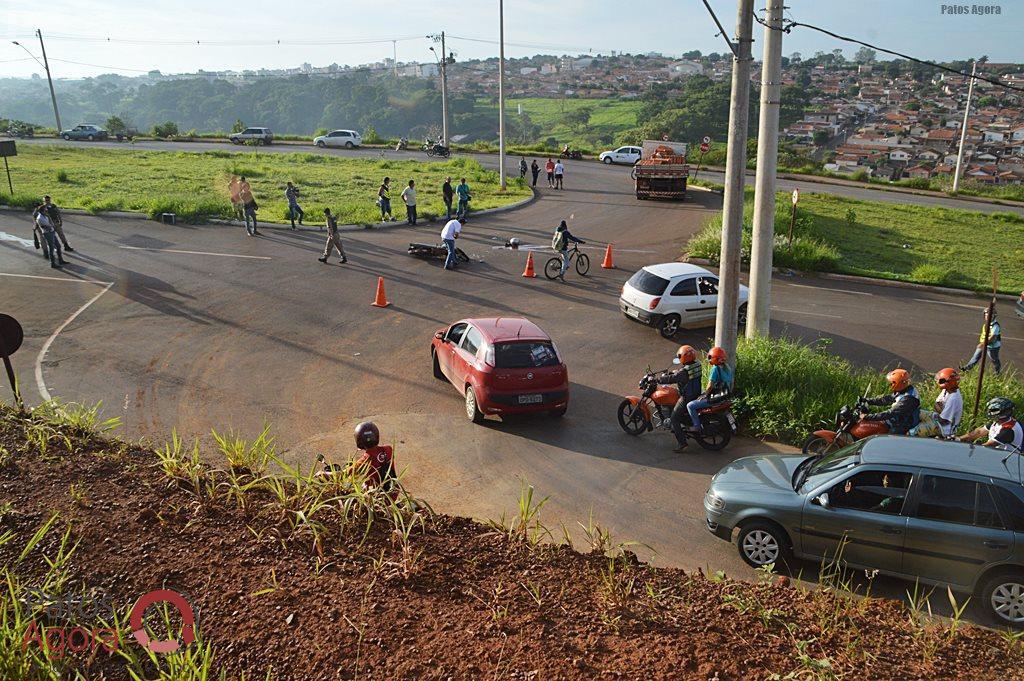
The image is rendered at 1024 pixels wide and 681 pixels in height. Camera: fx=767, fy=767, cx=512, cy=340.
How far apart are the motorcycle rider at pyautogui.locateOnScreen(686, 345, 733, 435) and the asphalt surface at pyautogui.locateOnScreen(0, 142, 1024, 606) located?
64cm

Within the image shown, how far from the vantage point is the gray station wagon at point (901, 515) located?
7.15 meters

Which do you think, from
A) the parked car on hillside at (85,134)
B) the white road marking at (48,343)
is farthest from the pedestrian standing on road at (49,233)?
the parked car on hillside at (85,134)

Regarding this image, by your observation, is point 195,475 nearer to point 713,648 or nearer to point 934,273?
point 713,648

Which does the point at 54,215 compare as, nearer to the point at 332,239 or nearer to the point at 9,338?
the point at 332,239

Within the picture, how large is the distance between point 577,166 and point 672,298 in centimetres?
3234

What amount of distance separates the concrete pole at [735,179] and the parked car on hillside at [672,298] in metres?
4.12

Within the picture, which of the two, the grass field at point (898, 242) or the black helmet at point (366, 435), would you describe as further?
the grass field at point (898, 242)

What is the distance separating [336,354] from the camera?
1502cm

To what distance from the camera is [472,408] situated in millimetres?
12086

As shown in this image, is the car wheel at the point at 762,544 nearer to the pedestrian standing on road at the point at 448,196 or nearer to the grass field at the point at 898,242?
the grass field at the point at 898,242

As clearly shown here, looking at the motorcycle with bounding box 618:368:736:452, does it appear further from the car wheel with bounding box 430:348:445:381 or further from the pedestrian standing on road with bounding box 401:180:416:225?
the pedestrian standing on road with bounding box 401:180:416:225

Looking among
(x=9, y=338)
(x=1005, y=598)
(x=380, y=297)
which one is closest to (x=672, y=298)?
(x=380, y=297)

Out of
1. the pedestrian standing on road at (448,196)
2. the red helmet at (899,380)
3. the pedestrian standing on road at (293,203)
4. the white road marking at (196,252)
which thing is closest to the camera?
the red helmet at (899,380)

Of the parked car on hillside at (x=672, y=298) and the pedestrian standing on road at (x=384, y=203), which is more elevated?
the pedestrian standing on road at (x=384, y=203)
